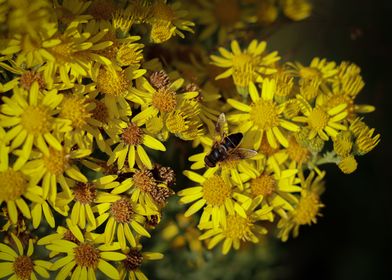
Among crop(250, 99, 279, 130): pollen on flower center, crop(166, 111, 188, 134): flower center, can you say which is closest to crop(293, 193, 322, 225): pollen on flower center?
crop(250, 99, 279, 130): pollen on flower center

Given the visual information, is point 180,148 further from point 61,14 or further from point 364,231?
point 364,231

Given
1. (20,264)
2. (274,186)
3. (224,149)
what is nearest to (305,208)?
(274,186)

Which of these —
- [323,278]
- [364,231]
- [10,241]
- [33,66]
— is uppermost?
[33,66]

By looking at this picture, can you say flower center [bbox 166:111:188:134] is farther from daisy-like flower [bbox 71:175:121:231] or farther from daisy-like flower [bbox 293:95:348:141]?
daisy-like flower [bbox 293:95:348:141]

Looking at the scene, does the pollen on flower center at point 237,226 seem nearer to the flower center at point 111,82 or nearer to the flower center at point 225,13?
the flower center at point 111,82

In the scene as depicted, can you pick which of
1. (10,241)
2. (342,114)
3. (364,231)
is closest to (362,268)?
(364,231)

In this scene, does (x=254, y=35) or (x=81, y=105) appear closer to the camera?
(x=81, y=105)
